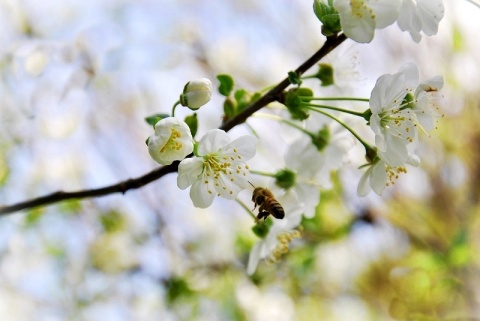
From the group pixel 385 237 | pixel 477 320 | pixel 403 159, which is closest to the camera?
pixel 403 159

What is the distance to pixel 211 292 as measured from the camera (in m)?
1.62

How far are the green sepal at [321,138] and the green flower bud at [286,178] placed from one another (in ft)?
0.18

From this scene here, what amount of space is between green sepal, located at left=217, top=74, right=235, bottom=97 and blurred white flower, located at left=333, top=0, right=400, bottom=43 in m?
0.16

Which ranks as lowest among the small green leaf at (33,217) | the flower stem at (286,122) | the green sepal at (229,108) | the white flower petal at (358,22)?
the small green leaf at (33,217)

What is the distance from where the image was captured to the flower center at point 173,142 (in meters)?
0.58

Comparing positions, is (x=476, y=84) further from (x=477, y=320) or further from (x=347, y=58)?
(x=347, y=58)

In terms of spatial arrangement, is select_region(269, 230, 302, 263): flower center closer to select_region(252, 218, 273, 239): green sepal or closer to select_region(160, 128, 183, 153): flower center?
select_region(252, 218, 273, 239): green sepal

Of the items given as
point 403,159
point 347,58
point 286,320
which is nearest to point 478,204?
point 286,320

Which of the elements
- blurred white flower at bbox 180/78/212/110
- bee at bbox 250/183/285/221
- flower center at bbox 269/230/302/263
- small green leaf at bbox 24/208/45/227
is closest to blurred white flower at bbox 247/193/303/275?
flower center at bbox 269/230/302/263

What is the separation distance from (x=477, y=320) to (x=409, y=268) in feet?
0.77

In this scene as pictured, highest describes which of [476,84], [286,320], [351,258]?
[476,84]

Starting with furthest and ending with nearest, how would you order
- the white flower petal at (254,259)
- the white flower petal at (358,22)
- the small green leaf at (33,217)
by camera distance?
the small green leaf at (33,217) → the white flower petal at (254,259) → the white flower petal at (358,22)

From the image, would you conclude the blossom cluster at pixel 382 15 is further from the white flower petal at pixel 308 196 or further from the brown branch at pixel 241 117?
the white flower petal at pixel 308 196

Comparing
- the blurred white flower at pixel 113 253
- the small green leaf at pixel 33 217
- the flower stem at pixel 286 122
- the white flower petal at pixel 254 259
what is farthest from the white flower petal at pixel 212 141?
the blurred white flower at pixel 113 253
